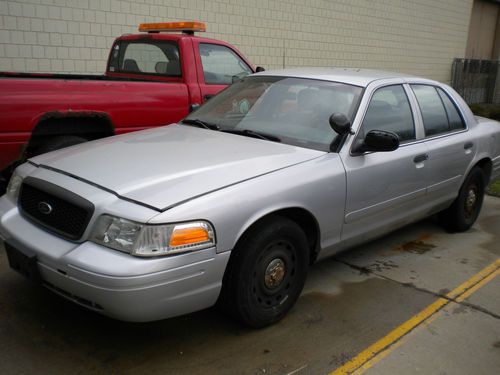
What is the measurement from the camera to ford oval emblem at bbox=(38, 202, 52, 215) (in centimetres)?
301

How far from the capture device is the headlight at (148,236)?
105 inches

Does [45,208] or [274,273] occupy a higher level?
[45,208]

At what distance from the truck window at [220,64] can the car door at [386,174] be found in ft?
8.28

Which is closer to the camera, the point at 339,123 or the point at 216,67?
the point at 339,123

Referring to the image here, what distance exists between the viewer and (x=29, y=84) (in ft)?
15.0

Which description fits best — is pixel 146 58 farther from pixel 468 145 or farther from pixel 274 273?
pixel 274 273

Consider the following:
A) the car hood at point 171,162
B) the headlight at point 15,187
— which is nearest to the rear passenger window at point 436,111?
the car hood at point 171,162

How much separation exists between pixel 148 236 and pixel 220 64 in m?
4.12

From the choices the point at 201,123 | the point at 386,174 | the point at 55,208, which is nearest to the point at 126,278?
the point at 55,208

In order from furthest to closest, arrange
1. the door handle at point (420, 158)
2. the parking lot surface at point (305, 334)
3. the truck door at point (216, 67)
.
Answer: the truck door at point (216, 67), the door handle at point (420, 158), the parking lot surface at point (305, 334)

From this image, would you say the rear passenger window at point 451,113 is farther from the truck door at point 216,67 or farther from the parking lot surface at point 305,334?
the truck door at point 216,67

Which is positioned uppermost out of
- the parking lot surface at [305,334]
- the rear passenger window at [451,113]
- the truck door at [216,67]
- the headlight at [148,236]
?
the truck door at [216,67]

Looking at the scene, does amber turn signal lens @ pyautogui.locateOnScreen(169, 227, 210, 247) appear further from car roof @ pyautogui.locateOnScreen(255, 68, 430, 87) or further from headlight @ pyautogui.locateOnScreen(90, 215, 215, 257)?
car roof @ pyautogui.locateOnScreen(255, 68, 430, 87)

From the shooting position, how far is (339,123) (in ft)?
11.9
